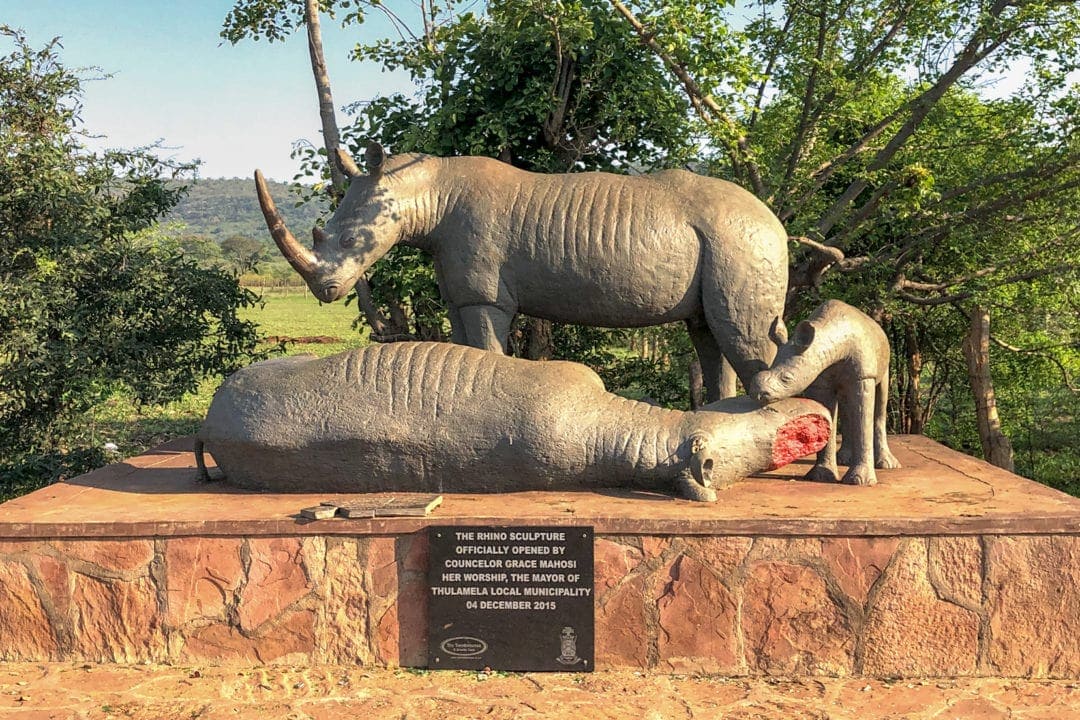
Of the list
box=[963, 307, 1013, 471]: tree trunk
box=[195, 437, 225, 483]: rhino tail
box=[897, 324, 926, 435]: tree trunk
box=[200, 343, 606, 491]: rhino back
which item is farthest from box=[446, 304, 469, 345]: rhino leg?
box=[897, 324, 926, 435]: tree trunk

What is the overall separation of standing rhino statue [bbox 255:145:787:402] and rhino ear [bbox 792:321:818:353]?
42 centimetres

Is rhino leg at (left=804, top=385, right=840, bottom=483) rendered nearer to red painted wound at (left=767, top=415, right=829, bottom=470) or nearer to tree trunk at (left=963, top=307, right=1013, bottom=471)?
red painted wound at (left=767, top=415, right=829, bottom=470)

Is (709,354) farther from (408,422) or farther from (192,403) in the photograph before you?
(192,403)

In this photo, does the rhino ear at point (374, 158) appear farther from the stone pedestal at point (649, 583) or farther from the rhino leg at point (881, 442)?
the rhino leg at point (881, 442)

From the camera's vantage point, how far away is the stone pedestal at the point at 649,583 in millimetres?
4543

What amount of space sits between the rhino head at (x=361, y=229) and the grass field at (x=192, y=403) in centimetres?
274

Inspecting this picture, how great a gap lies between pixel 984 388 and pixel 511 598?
5.35 meters

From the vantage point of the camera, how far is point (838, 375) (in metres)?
5.44

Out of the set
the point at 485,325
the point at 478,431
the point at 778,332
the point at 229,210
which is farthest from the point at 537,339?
the point at 229,210

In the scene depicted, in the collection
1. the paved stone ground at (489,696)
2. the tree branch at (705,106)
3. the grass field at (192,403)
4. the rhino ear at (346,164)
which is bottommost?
the paved stone ground at (489,696)

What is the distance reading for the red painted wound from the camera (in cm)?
527

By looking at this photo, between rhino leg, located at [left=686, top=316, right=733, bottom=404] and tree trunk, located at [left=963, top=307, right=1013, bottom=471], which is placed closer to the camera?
rhino leg, located at [left=686, top=316, right=733, bottom=404]

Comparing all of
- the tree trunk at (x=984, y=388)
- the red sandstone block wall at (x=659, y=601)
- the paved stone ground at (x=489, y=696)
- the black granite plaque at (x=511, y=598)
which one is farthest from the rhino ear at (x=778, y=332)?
the tree trunk at (x=984, y=388)

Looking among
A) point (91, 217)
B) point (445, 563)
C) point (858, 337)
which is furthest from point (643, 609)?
point (91, 217)
